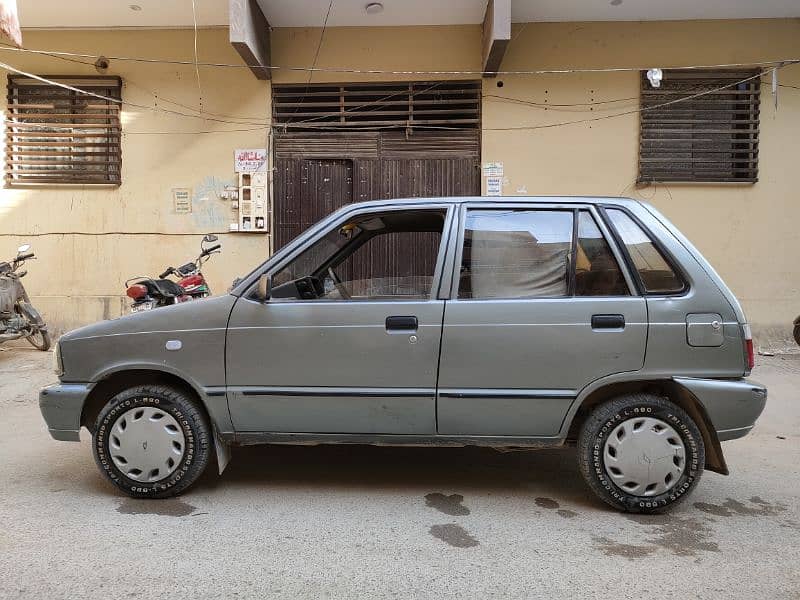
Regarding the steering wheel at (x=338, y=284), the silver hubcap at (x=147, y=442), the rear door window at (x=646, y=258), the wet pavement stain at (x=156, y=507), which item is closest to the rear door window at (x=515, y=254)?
the rear door window at (x=646, y=258)

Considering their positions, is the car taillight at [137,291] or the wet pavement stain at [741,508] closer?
the wet pavement stain at [741,508]

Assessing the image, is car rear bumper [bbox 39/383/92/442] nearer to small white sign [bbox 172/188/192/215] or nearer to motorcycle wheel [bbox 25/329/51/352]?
motorcycle wheel [bbox 25/329/51/352]

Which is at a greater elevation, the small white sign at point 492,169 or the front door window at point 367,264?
the small white sign at point 492,169

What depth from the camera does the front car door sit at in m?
3.04

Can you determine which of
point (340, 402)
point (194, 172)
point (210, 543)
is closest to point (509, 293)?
point (340, 402)

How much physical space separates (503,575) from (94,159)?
26.9ft

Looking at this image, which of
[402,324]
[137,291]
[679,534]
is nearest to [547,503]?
[679,534]

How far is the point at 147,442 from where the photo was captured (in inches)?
124

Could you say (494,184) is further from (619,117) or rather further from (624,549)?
(624,549)

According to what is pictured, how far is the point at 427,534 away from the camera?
2.83 m

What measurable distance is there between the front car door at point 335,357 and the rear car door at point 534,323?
0.44ft

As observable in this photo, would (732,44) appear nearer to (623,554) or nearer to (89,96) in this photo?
(623,554)

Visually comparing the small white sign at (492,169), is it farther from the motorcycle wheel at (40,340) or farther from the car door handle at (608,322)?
the motorcycle wheel at (40,340)

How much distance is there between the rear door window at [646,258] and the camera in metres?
3.02
